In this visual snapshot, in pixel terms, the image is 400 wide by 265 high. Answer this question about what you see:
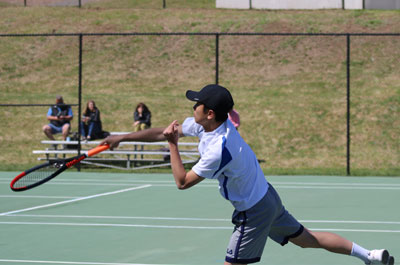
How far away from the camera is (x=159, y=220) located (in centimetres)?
886

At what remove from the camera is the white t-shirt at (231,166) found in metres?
4.46

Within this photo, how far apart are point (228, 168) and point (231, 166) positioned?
0.08 feet

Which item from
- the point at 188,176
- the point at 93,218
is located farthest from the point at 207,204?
the point at 188,176

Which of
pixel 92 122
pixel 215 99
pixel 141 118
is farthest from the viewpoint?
pixel 141 118

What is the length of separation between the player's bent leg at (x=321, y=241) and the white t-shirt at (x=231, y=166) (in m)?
0.65

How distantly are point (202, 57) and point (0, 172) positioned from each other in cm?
1559

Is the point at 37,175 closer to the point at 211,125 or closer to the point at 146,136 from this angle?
the point at 146,136

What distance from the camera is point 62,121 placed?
18031mm

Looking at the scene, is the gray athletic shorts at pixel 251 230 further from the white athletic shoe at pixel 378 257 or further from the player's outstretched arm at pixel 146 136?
the white athletic shoe at pixel 378 257

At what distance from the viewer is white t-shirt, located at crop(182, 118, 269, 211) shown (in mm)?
4461

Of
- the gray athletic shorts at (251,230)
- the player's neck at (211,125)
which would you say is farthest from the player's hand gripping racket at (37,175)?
the gray athletic shorts at (251,230)

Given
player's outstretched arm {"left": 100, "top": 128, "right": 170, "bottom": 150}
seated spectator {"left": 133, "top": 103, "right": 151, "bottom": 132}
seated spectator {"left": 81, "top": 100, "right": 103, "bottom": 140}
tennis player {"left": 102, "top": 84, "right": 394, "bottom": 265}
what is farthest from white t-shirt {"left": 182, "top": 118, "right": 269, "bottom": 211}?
seated spectator {"left": 133, "top": 103, "right": 151, "bottom": 132}

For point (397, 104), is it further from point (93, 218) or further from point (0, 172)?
point (93, 218)

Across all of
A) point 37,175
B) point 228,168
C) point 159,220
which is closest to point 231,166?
point 228,168
